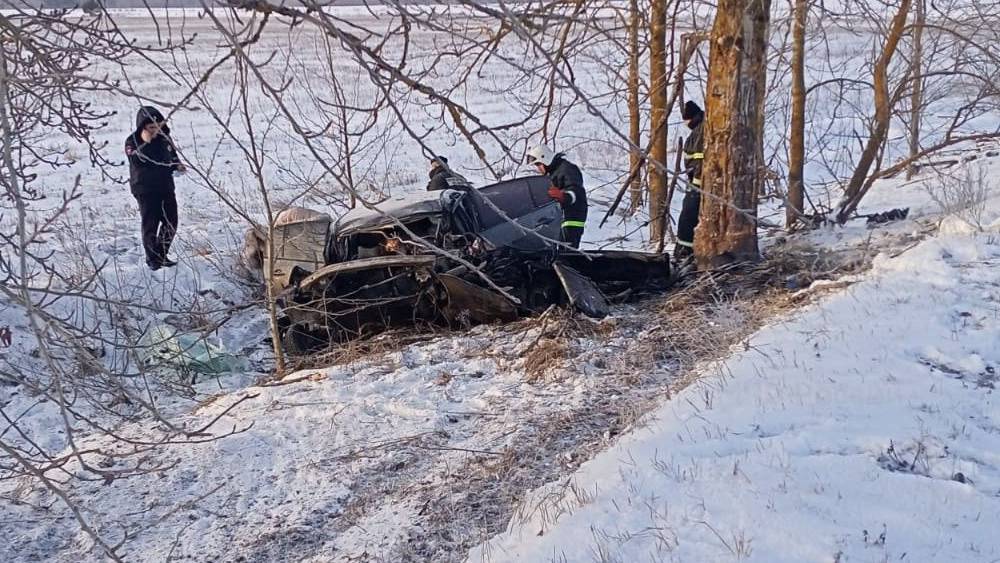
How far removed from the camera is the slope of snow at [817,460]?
3150 millimetres

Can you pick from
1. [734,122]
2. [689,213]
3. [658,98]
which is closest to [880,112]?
[689,213]

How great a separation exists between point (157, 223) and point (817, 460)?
318 inches

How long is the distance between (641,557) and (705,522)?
30 centimetres

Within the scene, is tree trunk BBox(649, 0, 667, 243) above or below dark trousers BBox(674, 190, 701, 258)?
above

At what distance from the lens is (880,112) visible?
9.30 m

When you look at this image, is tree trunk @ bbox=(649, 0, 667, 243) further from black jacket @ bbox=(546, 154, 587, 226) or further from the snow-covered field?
the snow-covered field

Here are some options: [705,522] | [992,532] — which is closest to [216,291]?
[705,522]

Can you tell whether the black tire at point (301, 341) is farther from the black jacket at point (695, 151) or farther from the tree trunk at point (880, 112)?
the tree trunk at point (880, 112)

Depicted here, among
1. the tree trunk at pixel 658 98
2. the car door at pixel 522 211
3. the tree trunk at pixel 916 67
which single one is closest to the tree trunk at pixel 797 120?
the tree trunk at pixel 916 67

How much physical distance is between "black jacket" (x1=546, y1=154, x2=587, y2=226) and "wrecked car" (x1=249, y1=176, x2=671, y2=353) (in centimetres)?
99

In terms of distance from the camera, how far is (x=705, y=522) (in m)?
3.32

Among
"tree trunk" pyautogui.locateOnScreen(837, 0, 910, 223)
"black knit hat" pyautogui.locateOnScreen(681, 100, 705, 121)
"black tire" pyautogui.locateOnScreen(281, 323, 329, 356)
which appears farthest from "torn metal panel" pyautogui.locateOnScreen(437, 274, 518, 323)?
"tree trunk" pyautogui.locateOnScreen(837, 0, 910, 223)

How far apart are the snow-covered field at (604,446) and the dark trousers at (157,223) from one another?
2191 millimetres

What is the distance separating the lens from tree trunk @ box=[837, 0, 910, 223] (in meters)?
8.81
